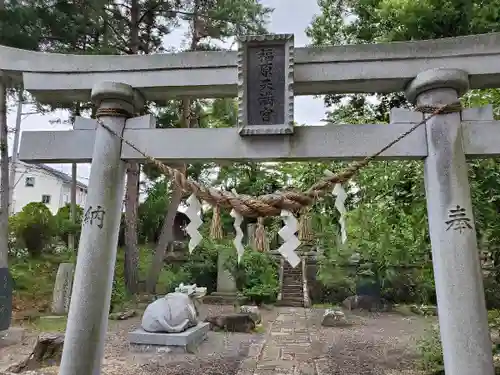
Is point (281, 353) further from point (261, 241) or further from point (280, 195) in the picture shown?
point (280, 195)

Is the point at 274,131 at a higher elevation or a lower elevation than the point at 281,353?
higher

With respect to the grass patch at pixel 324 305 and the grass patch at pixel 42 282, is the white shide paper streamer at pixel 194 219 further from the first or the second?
the grass patch at pixel 324 305

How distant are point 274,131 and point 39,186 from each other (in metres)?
31.3

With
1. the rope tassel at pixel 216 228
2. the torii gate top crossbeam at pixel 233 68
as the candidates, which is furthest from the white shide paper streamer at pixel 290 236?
the torii gate top crossbeam at pixel 233 68

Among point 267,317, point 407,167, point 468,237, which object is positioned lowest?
point 267,317

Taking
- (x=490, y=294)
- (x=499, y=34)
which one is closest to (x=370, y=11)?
(x=490, y=294)

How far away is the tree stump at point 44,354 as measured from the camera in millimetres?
5633

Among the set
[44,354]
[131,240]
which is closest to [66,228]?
[131,240]

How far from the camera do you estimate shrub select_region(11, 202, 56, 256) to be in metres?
15.6

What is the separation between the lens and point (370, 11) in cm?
1125

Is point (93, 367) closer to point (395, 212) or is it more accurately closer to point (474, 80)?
point (474, 80)

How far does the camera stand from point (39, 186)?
30219mm

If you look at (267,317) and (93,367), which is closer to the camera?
(93,367)

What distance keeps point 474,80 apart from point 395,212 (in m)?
3.30
